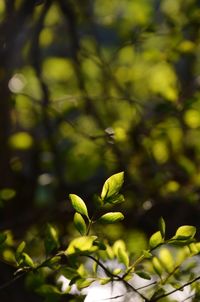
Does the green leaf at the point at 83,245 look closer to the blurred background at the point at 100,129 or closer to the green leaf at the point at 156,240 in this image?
the green leaf at the point at 156,240

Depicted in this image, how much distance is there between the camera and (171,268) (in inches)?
47.3

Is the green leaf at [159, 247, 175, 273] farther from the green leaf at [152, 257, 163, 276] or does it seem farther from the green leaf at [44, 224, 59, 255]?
Answer: the green leaf at [44, 224, 59, 255]

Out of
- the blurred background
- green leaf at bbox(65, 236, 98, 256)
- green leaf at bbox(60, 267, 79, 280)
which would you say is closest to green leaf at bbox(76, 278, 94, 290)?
green leaf at bbox(60, 267, 79, 280)

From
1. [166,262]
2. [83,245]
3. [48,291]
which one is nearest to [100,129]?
[166,262]

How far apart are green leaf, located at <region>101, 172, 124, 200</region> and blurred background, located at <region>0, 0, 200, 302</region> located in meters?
0.50

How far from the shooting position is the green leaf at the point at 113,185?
0.96 metres

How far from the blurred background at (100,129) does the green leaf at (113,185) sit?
1.64 feet

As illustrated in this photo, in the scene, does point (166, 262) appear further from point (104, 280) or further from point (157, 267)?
point (104, 280)

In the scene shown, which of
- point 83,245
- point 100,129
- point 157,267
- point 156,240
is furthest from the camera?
point 100,129

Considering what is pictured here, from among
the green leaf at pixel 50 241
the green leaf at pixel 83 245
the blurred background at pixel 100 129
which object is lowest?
the blurred background at pixel 100 129

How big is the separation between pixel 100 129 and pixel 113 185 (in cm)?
96

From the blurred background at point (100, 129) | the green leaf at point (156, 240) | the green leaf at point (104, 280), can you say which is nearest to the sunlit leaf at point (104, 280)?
the green leaf at point (104, 280)

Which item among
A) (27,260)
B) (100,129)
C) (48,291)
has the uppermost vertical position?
(27,260)

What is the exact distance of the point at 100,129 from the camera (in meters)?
1.92
